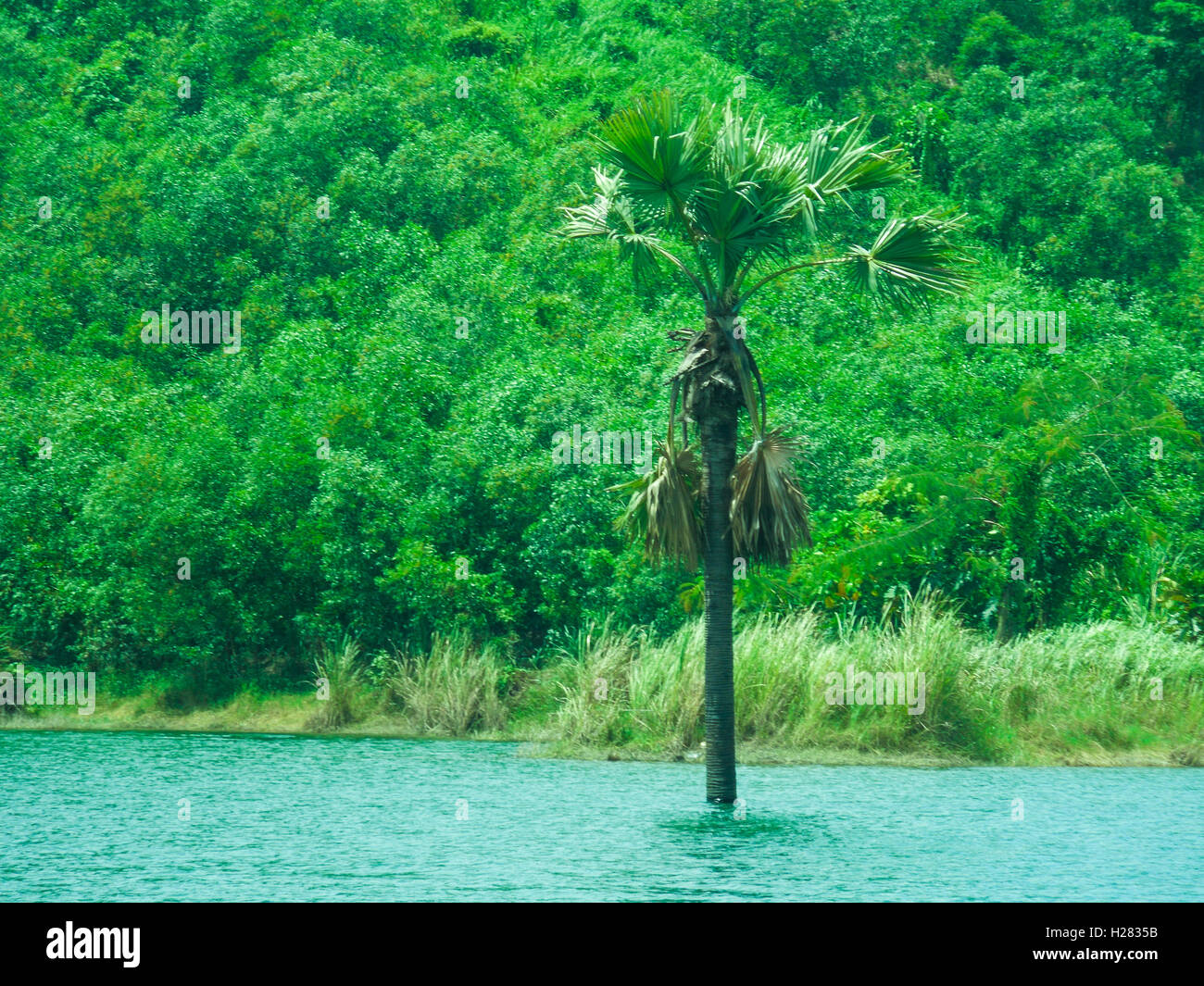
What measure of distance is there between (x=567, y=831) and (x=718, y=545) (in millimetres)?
3867

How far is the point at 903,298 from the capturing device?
55.3ft

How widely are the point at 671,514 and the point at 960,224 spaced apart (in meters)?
4.92

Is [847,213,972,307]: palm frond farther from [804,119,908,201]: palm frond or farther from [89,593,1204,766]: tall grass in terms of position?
[89,593,1204,766]: tall grass

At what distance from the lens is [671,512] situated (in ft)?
55.0

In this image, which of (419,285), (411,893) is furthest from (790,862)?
(419,285)

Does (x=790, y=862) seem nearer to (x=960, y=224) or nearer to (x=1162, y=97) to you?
(x=960, y=224)

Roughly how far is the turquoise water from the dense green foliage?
560cm

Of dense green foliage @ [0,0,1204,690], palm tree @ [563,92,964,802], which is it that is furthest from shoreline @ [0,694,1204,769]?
palm tree @ [563,92,964,802]

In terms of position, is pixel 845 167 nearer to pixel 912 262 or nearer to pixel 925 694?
pixel 912 262

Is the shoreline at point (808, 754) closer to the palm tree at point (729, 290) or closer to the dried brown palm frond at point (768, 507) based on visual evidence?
the palm tree at point (729, 290)

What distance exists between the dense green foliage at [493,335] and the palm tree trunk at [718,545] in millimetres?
7141

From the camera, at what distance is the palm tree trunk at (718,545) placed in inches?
652

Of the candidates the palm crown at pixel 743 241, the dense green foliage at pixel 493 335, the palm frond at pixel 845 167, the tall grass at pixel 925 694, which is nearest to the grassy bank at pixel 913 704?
the tall grass at pixel 925 694

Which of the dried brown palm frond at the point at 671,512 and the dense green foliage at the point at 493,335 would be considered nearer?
the dried brown palm frond at the point at 671,512
